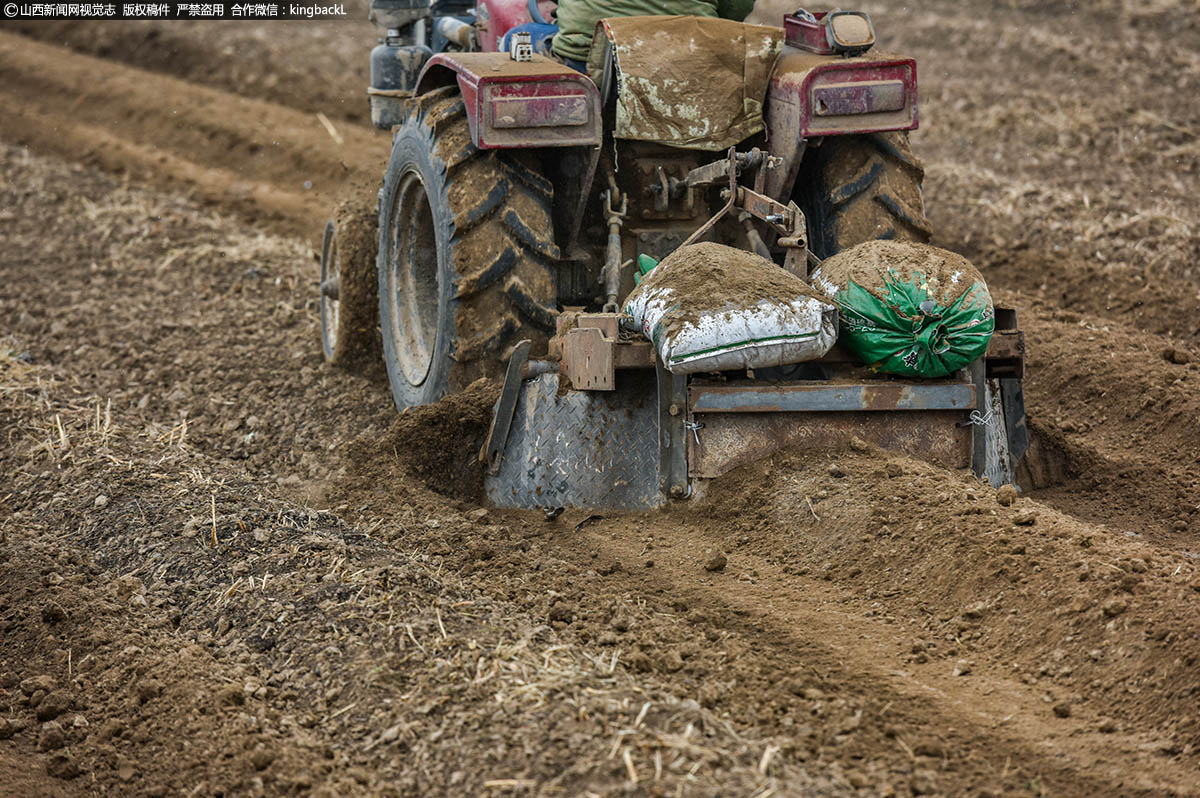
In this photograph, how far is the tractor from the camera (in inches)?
188

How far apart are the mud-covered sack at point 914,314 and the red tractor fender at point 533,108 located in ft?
3.80

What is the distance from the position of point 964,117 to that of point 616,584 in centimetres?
845

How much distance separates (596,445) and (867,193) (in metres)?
1.60

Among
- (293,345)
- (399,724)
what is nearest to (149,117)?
(293,345)

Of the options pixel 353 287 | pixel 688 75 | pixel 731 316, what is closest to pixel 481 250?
pixel 688 75

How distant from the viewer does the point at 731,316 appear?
450cm

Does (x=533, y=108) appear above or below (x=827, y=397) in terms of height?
above

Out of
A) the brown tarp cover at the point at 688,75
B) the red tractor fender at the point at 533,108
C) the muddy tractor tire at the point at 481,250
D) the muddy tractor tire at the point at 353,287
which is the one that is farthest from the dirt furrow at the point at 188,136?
the red tractor fender at the point at 533,108

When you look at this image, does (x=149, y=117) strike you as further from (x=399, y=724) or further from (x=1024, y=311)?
(x=399, y=724)

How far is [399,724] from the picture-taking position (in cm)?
346

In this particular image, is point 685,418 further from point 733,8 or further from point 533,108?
point 733,8

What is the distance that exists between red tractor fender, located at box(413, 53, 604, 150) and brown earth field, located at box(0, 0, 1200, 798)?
101 cm

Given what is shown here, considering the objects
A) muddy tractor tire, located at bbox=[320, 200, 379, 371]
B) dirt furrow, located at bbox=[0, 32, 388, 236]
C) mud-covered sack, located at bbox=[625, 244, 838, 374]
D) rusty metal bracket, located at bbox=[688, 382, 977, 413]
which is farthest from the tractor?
dirt furrow, located at bbox=[0, 32, 388, 236]

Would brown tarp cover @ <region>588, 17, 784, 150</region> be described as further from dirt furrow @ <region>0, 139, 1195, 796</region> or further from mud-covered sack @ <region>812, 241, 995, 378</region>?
dirt furrow @ <region>0, 139, 1195, 796</region>
